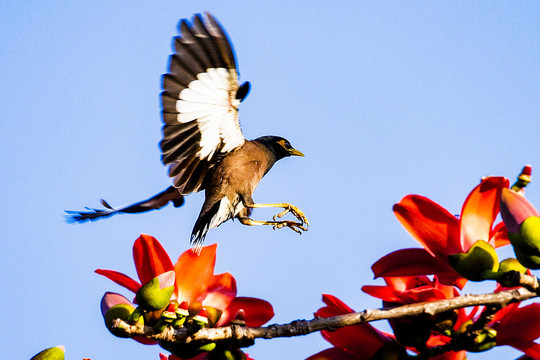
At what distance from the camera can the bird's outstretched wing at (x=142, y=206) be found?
3.32 metres

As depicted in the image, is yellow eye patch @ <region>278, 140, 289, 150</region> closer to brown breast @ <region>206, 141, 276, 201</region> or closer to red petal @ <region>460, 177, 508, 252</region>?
brown breast @ <region>206, 141, 276, 201</region>

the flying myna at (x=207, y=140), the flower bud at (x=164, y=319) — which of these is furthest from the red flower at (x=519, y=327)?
the flying myna at (x=207, y=140)

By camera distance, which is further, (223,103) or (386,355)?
(223,103)

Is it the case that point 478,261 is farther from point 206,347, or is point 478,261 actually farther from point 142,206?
point 142,206

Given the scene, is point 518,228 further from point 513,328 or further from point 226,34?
point 226,34

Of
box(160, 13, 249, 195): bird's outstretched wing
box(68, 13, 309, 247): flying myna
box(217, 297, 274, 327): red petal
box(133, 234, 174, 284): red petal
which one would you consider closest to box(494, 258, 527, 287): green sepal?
box(217, 297, 274, 327): red petal

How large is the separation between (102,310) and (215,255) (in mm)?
355

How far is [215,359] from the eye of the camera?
161 centimetres

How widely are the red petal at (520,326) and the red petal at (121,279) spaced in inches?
39.2

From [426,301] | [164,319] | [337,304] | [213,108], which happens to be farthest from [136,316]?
[213,108]

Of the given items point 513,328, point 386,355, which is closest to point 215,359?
point 386,355

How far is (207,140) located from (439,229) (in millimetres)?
2172

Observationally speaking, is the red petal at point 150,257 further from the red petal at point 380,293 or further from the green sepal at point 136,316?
the red petal at point 380,293

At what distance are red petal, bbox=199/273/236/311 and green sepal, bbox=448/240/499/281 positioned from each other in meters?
0.65
